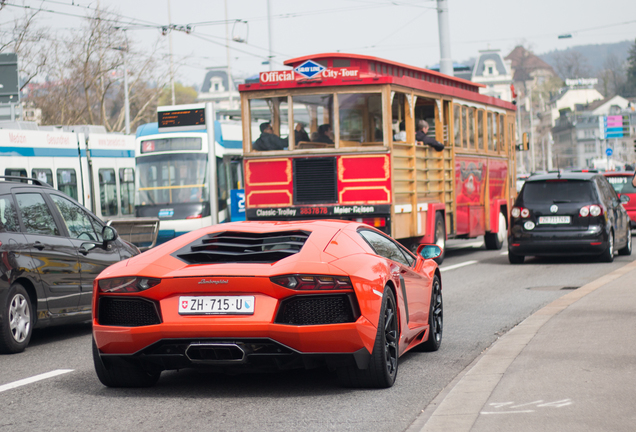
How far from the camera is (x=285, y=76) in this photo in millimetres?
16516

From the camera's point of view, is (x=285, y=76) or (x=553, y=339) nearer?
Answer: (x=553, y=339)

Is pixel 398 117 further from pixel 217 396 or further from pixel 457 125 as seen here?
pixel 217 396

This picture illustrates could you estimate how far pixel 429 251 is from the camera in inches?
315

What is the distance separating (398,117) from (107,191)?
1422cm

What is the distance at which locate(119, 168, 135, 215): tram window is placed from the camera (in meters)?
29.5

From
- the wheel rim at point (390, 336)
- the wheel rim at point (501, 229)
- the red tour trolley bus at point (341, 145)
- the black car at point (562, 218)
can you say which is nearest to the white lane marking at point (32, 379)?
the wheel rim at point (390, 336)

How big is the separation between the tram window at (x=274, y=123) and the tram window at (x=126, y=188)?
44.1ft

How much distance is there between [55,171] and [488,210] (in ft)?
38.3

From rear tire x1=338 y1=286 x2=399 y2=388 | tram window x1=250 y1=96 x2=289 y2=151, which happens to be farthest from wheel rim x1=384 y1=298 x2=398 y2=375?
tram window x1=250 y1=96 x2=289 y2=151

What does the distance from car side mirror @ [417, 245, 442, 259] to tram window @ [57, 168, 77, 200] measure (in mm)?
19315

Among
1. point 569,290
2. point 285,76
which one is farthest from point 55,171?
point 569,290

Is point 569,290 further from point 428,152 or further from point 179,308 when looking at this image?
point 179,308

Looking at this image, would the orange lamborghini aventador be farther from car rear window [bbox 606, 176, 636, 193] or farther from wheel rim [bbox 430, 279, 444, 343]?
car rear window [bbox 606, 176, 636, 193]

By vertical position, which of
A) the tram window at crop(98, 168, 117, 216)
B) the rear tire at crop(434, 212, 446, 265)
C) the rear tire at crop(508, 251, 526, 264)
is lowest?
the rear tire at crop(508, 251, 526, 264)
